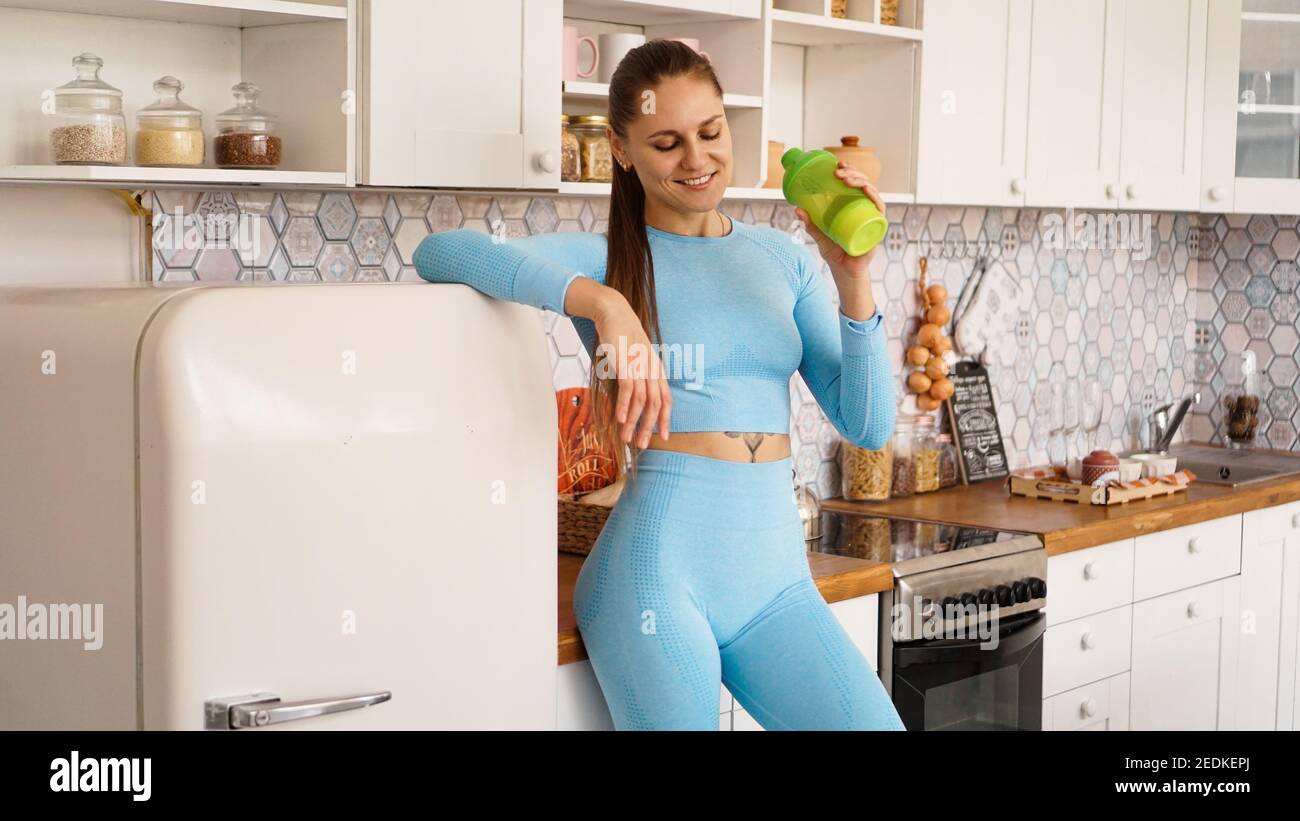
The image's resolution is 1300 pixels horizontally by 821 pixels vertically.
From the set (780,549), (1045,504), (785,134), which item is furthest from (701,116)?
(1045,504)

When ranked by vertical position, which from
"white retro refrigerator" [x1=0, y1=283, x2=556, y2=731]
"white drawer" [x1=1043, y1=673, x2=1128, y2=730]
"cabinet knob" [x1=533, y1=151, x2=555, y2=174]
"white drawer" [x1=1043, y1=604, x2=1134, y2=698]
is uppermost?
"cabinet knob" [x1=533, y1=151, x2=555, y2=174]

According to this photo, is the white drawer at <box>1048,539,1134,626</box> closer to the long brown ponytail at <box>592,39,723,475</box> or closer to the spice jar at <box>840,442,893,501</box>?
the spice jar at <box>840,442,893,501</box>

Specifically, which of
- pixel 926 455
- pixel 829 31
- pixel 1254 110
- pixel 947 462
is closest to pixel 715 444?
pixel 829 31

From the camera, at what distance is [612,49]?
8.87 feet

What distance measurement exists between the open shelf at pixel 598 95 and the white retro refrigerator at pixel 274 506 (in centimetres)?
70

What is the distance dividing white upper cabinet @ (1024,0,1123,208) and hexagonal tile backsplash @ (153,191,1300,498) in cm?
36

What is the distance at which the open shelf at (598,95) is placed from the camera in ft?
8.43

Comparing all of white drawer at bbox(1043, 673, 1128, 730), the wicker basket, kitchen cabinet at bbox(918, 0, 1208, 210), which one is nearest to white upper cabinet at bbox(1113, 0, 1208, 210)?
kitchen cabinet at bbox(918, 0, 1208, 210)

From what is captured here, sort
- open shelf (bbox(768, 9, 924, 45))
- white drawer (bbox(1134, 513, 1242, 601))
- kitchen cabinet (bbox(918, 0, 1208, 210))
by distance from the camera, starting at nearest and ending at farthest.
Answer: open shelf (bbox(768, 9, 924, 45))
kitchen cabinet (bbox(918, 0, 1208, 210))
white drawer (bbox(1134, 513, 1242, 601))

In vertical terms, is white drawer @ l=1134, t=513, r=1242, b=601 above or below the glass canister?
below

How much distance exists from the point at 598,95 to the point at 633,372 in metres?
0.87

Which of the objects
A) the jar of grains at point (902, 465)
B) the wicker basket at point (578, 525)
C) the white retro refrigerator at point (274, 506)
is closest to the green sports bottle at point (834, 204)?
the white retro refrigerator at point (274, 506)

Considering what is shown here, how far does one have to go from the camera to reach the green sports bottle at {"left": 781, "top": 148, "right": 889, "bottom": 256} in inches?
80.7

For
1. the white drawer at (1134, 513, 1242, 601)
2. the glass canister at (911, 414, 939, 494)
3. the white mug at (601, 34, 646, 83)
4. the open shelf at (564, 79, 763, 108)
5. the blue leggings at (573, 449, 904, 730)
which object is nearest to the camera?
the blue leggings at (573, 449, 904, 730)
